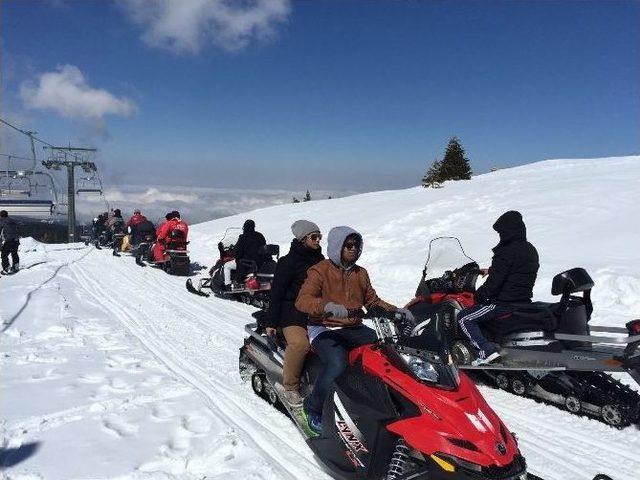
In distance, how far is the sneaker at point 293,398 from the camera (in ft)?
14.0

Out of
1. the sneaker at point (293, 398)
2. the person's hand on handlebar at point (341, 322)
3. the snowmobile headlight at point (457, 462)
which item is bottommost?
the sneaker at point (293, 398)

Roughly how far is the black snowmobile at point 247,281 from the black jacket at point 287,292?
4.96 m

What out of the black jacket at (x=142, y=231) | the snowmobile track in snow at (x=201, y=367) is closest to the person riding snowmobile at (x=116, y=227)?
the black jacket at (x=142, y=231)

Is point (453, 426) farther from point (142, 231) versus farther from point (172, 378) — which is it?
point (142, 231)

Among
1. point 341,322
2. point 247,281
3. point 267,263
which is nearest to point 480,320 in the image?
point 341,322

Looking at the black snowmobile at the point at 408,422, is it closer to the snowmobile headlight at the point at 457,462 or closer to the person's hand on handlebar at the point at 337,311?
the snowmobile headlight at the point at 457,462

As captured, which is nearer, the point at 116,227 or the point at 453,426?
the point at 453,426

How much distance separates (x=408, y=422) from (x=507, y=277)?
9.60ft

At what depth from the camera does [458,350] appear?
5.92 meters

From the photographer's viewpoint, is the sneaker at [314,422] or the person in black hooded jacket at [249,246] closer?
the sneaker at [314,422]

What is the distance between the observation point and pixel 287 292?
15.1 feet

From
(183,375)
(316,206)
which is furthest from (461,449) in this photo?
(316,206)

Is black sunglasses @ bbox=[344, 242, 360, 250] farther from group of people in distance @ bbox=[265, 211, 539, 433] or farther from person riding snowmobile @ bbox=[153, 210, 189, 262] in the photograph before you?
person riding snowmobile @ bbox=[153, 210, 189, 262]

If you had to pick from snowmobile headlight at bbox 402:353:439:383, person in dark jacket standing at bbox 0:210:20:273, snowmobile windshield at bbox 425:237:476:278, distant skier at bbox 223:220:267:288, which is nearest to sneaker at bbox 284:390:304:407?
snowmobile headlight at bbox 402:353:439:383
